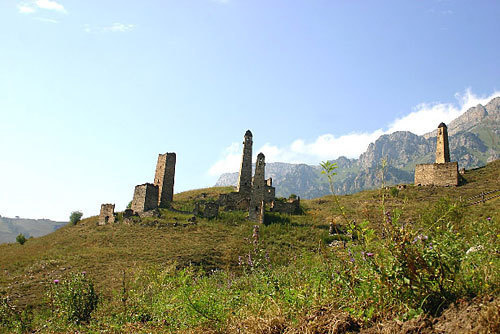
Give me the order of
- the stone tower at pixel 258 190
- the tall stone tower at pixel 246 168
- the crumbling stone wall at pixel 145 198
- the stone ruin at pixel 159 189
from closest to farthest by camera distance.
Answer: the stone tower at pixel 258 190 < the crumbling stone wall at pixel 145 198 < the stone ruin at pixel 159 189 < the tall stone tower at pixel 246 168

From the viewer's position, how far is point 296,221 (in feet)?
110

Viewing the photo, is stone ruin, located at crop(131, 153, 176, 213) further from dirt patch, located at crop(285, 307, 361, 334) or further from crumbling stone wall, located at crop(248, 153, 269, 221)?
dirt patch, located at crop(285, 307, 361, 334)

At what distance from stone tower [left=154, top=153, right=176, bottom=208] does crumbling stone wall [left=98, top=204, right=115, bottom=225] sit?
614 centimetres

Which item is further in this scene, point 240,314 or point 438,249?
point 240,314

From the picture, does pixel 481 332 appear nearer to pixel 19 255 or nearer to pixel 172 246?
pixel 172 246

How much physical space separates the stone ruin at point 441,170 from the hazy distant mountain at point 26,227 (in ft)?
402

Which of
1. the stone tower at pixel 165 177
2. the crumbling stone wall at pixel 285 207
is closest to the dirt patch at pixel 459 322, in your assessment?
the crumbling stone wall at pixel 285 207

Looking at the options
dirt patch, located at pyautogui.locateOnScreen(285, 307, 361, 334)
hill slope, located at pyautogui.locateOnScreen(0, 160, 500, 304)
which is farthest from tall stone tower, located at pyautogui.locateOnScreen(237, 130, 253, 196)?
dirt patch, located at pyautogui.locateOnScreen(285, 307, 361, 334)

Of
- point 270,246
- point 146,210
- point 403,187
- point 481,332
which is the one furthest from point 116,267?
point 403,187

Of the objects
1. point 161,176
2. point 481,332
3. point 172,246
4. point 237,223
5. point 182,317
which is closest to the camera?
point 481,332

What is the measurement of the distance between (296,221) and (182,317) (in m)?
29.4

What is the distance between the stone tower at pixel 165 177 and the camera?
42.8 metres

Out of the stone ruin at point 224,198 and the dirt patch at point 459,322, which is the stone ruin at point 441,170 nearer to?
the stone ruin at point 224,198

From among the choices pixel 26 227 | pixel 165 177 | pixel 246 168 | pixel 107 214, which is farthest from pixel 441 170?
pixel 26 227
